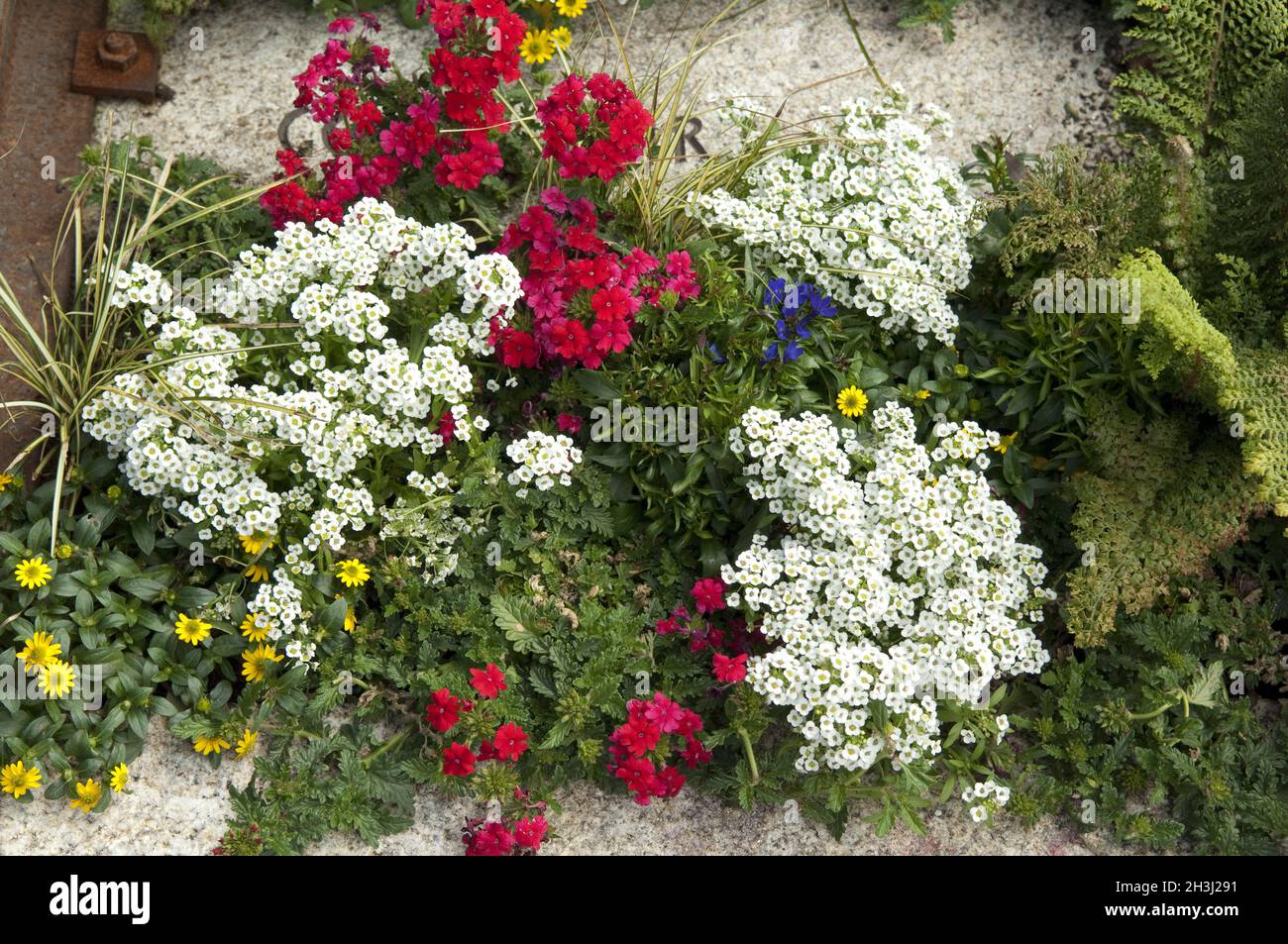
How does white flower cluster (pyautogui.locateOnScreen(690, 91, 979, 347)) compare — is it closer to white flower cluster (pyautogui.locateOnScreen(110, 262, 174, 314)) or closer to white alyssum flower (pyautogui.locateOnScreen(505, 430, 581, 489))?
white alyssum flower (pyautogui.locateOnScreen(505, 430, 581, 489))

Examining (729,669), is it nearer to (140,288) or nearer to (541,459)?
(541,459)

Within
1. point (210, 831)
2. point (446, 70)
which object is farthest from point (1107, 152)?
point (210, 831)

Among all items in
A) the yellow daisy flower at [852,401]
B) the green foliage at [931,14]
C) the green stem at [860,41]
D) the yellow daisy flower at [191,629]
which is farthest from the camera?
the green foliage at [931,14]

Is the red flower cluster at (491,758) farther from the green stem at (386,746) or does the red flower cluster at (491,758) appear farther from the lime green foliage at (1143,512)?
the lime green foliage at (1143,512)

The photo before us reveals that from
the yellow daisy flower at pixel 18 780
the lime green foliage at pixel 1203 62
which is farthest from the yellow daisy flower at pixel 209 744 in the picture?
the lime green foliage at pixel 1203 62

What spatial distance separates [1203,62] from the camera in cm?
433

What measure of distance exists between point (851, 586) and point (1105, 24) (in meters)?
2.88

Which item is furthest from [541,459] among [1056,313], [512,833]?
[1056,313]

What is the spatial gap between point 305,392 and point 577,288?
0.83 metres

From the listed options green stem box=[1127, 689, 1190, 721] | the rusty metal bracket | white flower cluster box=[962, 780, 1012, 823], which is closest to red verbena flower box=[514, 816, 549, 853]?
white flower cluster box=[962, 780, 1012, 823]

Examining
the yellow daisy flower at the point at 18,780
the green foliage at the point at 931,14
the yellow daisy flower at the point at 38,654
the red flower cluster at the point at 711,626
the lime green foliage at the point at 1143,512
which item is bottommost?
the yellow daisy flower at the point at 18,780

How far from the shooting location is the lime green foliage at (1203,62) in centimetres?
429

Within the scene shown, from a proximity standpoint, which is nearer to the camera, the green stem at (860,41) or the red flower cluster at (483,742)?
the red flower cluster at (483,742)

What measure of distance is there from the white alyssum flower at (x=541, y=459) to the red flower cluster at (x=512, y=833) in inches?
33.4
